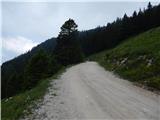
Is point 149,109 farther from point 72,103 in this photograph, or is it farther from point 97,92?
point 97,92

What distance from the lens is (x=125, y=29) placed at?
350ft

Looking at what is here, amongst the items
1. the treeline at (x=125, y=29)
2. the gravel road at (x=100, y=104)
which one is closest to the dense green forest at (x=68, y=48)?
the treeline at (x=125, y=29)

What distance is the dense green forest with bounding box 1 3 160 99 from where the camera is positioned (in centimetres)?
4569

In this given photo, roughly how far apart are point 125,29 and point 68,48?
40128 millimetres

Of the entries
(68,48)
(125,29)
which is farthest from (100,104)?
(125,29)

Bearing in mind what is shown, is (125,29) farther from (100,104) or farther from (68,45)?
(100,104)

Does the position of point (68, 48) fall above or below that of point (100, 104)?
above

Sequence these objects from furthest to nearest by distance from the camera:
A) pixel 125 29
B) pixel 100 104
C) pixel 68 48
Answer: pixel 125 29
pixel 68 48
pixel 100 104

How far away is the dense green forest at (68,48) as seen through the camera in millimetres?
A: 45688

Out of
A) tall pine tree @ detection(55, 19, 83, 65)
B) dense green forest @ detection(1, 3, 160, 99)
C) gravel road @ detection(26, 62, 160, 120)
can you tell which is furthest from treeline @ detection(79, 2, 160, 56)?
gravel road @ detection(26, 62, 160, 120)

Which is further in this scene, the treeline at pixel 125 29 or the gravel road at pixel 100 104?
the treeline at pixel 125 29

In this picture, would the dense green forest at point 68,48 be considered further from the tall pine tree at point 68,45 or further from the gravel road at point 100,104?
the gravel road at point 100,104

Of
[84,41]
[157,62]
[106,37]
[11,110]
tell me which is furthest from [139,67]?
[84,41]

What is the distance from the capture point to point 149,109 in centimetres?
1598
